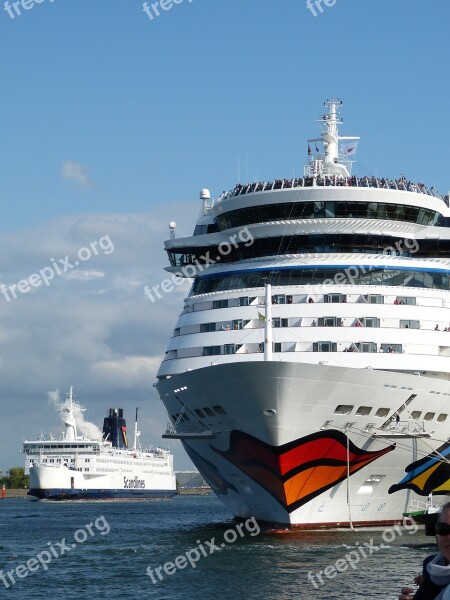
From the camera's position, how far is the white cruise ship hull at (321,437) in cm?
3195

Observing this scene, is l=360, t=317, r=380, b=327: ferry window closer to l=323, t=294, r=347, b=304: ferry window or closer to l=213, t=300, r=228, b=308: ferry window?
l=323, t=294, r=347, b=304: ferry window

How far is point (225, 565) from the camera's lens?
29.2m

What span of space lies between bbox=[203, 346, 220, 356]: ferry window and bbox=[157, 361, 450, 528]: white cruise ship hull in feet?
6.06

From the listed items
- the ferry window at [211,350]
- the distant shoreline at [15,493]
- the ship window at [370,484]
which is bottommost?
the distant shoreline at [15,493]

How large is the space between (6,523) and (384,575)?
3628 centimetres

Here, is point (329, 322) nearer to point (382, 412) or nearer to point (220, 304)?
point (382, 412)

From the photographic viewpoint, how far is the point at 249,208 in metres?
38.9

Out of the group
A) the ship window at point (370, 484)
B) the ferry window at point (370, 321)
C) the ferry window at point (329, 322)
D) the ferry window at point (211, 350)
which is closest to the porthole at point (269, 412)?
the ship window at point (370, 484)

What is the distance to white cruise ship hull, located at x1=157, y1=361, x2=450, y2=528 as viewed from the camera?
31953 mm

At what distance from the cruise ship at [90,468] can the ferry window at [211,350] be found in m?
75.5

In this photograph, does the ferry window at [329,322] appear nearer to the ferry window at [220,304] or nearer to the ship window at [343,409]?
the ship window at [343,409]

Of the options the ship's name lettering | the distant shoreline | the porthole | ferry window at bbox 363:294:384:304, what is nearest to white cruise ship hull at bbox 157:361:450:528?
the porthole

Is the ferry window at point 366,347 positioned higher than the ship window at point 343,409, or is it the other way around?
the ferry window at point 366,347

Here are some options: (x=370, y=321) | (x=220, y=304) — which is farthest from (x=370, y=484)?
(x=220, y=304)
